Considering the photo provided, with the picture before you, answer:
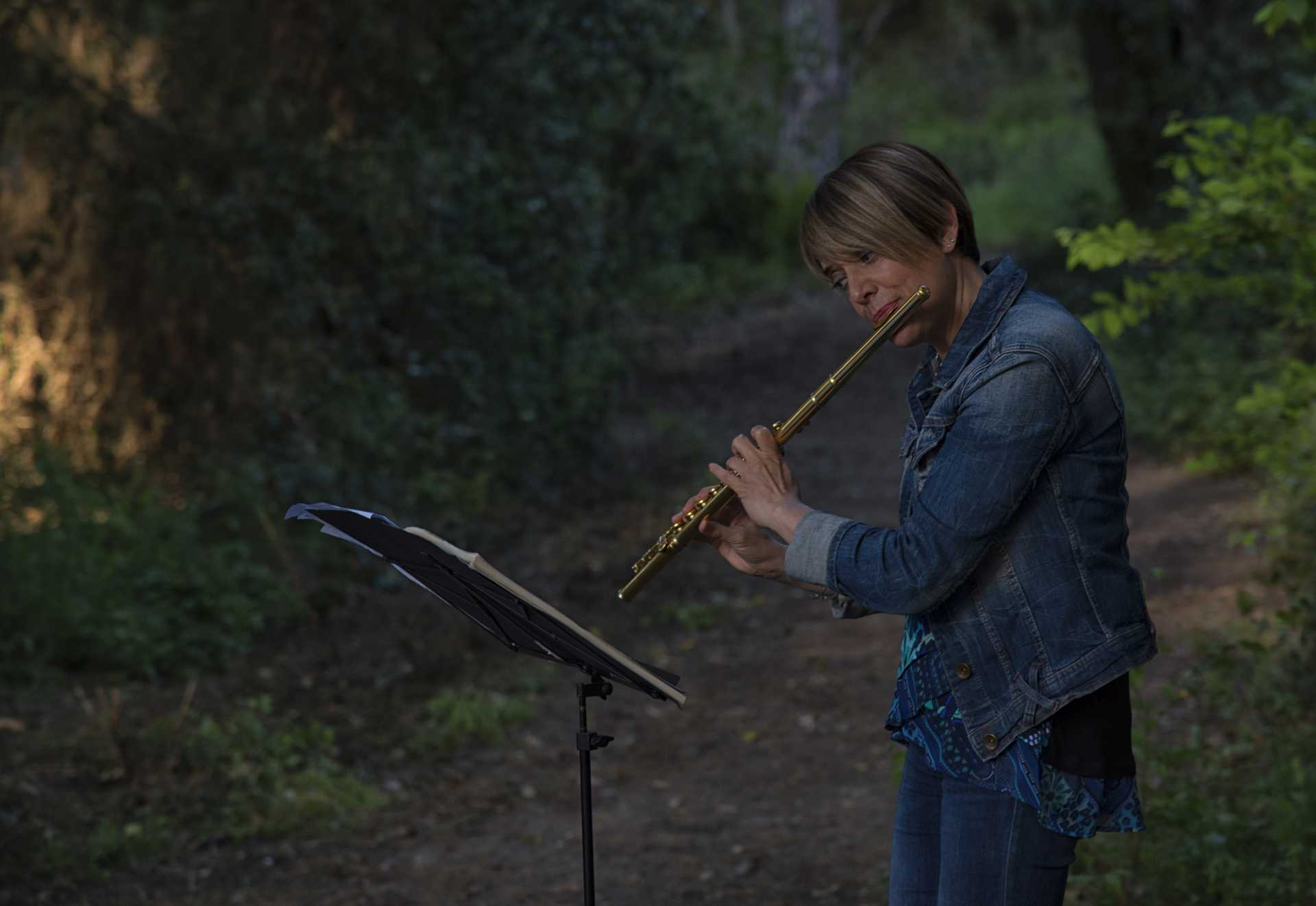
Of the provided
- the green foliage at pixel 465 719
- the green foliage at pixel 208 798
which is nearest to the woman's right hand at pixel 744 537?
the green foliage at pixel 208 798

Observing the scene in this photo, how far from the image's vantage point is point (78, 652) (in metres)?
7.07

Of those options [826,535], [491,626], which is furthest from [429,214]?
[826,535]

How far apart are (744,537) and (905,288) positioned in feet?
1.82

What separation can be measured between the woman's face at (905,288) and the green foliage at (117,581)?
528 centimetres

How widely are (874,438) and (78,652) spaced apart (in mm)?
7470

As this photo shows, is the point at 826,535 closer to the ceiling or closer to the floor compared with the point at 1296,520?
closer to the floor

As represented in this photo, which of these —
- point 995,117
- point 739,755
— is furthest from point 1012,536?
point 995,117

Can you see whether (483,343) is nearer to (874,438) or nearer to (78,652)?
(78,652)

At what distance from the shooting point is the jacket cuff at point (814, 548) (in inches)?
95.0

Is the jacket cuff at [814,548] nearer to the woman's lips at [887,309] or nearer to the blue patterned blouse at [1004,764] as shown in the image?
the blue patterned blouse at [1004,764]

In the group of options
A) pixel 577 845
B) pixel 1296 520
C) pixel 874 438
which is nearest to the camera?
pixel 577 845

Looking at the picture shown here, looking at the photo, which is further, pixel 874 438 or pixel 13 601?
Result: pixel 874 438

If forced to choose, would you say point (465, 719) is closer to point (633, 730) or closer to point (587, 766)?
point (633, 730)

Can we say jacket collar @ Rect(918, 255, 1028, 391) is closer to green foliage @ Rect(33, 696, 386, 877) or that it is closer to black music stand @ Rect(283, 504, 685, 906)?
black music stand @ Rect(283, 504, 685, 906)
